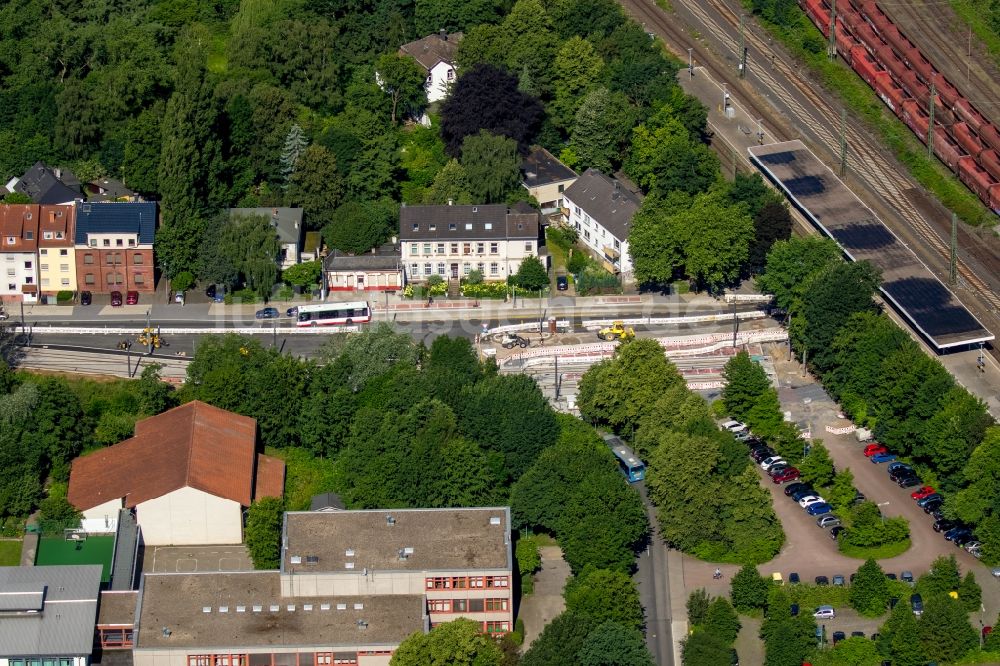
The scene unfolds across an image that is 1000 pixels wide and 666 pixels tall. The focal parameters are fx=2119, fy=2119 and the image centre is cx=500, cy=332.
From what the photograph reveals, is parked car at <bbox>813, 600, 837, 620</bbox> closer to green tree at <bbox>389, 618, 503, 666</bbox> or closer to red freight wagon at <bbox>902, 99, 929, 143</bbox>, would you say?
green tree at <bbox>389, 618, 503, 666</bbox>

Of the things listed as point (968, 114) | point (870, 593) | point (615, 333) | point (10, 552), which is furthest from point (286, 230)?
point (968, 114)

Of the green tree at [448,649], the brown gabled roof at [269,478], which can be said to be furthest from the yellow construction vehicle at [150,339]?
the green tree at [448,649]

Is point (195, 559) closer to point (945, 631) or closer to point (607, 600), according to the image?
point (607, 600)

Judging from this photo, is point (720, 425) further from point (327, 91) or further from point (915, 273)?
point (327, 91)

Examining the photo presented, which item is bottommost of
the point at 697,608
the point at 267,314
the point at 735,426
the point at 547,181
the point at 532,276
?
the point at 697,608

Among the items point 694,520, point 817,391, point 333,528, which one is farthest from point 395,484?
point 817,391

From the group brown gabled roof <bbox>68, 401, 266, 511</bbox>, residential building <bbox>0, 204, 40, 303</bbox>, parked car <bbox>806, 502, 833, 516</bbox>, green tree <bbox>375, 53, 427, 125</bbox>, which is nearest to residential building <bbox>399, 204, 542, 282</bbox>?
green tree <bbox>375, 53, 427, 125</bbox>
